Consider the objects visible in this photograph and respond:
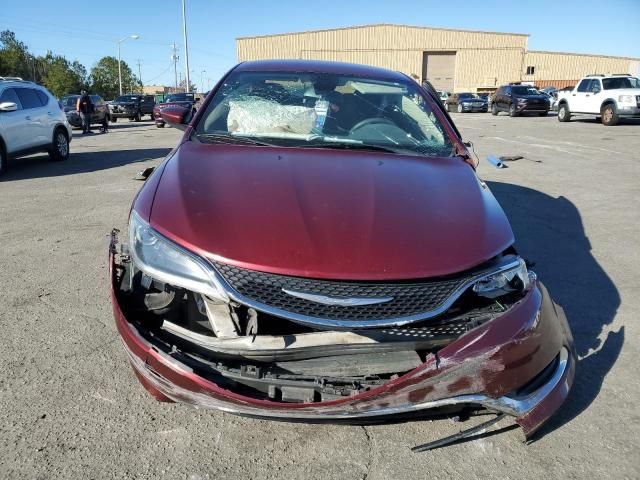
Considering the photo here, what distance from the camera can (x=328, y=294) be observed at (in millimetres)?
1880

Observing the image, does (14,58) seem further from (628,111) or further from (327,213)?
(327,213)

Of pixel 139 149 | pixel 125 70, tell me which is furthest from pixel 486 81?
pixel 125 70

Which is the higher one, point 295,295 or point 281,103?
point 281,103

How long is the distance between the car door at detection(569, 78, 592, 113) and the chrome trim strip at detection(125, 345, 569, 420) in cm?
2226

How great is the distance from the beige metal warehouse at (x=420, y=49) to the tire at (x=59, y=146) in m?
48.6

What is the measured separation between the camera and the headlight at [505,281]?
2.06 meters

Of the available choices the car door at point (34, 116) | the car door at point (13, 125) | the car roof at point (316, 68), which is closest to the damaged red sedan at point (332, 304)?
the car roof at point (316, 68)

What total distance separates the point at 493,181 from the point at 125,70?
3578 inches

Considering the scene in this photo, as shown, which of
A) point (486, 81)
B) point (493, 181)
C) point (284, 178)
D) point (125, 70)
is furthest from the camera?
point (125, 70)

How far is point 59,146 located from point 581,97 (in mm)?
19665

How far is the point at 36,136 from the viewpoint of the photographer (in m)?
10.4

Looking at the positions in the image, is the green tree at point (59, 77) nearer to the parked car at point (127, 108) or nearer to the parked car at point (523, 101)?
the parked car at point (127, 108)

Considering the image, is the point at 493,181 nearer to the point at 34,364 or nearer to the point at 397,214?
the point at 397,214

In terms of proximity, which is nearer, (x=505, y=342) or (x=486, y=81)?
(x=505, y=342)
